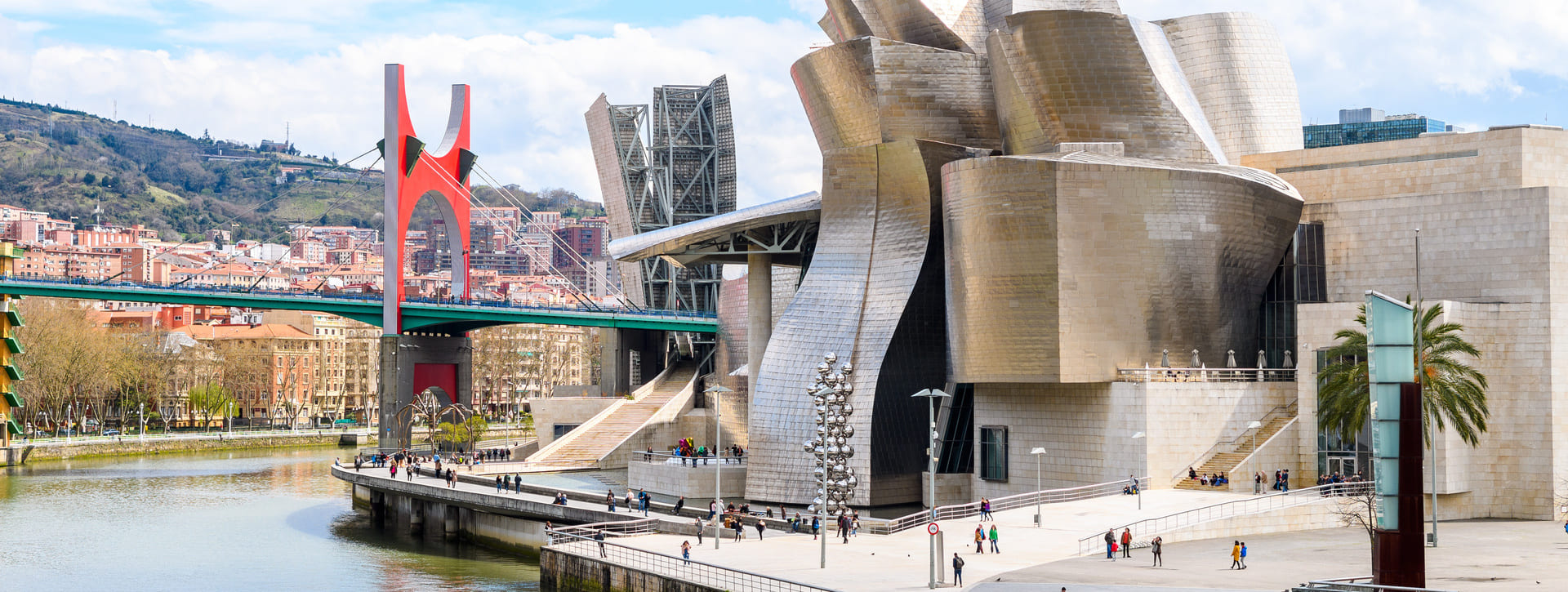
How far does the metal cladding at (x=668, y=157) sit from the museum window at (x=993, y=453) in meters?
32.4

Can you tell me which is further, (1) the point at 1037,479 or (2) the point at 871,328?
(2) the point at 871,328

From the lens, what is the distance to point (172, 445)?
88.7 metres

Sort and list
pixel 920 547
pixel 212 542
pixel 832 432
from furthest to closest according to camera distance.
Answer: pixel 212 542 → pixel 920 547 → pixel 832 432

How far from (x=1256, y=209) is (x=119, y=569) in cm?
3045

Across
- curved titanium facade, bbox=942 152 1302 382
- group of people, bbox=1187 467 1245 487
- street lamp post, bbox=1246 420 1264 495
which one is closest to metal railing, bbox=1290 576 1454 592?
street lamp post, bbox=1246 420 1264 495

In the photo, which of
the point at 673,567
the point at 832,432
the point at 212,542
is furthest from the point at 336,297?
the point at 832,432

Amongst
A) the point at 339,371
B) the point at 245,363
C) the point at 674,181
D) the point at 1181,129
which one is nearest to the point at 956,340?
the point at 1181,129

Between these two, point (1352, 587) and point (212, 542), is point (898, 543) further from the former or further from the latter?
point (212, 542)

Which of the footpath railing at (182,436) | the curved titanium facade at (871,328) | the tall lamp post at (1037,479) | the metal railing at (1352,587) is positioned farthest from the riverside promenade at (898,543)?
the footpath railing at (182,436)

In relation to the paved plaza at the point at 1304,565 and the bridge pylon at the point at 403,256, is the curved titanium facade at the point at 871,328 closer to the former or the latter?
the paved plaza at the point at 1304,565

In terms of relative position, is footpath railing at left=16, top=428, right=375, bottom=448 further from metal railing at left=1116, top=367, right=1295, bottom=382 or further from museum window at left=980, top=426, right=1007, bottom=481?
metal railing at left=1116, top=367, right=1295, bottom=382

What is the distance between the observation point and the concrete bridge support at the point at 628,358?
79.6m

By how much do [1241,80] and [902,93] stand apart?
10737mm

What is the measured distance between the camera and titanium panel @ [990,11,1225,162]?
42000mm
